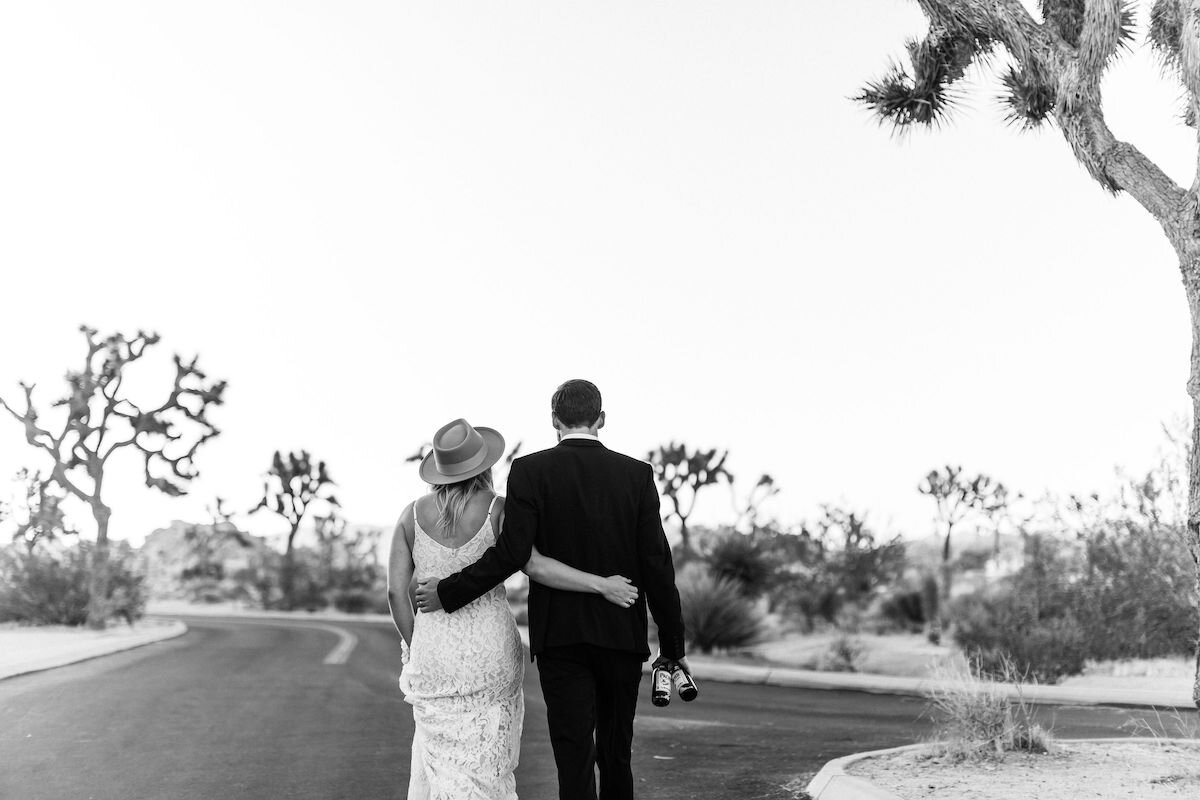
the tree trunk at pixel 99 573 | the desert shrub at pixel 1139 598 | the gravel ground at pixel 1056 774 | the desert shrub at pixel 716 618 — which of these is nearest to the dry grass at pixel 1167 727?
the gravel ground at pixel 1056 774

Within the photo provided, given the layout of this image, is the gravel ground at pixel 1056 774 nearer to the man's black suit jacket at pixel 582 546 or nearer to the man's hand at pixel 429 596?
the man's black suit jacket at pixel 582 546

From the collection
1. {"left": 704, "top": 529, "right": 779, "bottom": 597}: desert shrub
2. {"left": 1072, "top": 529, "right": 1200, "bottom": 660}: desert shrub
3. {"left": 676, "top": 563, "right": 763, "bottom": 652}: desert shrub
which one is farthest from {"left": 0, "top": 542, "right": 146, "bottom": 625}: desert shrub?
{"left": 1072, "top": 529, "right": 1200, "bottom": 660}: desert shrub

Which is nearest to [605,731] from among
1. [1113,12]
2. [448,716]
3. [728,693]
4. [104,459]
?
[448,716]

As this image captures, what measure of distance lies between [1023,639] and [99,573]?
19712 mm

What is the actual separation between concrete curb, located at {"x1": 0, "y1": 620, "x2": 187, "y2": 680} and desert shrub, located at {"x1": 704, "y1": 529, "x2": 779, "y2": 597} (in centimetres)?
1167

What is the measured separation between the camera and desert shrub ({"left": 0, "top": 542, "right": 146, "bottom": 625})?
26016 millimetres

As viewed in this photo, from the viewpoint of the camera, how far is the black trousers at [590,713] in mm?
4414

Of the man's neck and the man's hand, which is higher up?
the man's neck

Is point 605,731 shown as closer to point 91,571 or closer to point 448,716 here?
point 448,716

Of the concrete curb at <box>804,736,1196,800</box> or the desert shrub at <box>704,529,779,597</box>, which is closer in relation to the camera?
the concrete curb at <box>804,736,1196,800</box>

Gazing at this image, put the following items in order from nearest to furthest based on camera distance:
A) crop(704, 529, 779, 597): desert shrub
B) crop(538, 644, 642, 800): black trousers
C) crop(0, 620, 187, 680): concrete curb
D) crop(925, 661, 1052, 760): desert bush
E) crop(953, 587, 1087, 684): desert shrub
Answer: crop(538, 644, 642, 800): black trousers < crop(925, 661, 1052, 760): desert bush < crop(0, 620, 187, 680): concrete curb < crop(953, 587, 1087, 684): desert shrub < crop(704, 529, 779, 597): desert shrub

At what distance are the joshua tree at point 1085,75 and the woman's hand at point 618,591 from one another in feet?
12.5

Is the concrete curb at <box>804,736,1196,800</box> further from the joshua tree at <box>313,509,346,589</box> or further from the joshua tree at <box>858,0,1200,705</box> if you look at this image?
the joshua tree at <box>313,509,346,589</box>

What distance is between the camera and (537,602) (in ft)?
14.9
